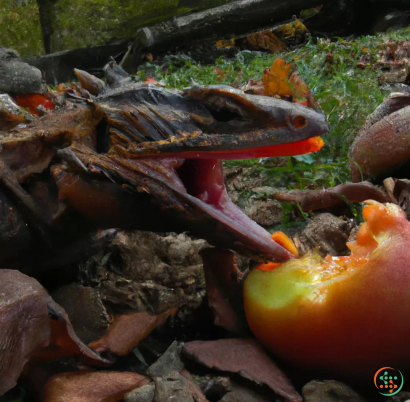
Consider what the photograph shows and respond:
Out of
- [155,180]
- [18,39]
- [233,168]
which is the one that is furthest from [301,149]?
[18,39]

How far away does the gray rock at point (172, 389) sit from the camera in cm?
96

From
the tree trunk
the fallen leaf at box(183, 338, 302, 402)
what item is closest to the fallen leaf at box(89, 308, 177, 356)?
the fallen leaf at box(183, 338, 302, 402)

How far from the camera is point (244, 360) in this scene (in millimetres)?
1124

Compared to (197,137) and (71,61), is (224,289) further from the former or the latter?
(71,61)

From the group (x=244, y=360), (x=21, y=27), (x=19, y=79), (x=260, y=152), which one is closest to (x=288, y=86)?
(x=260, y=152)

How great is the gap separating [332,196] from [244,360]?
2.74ft

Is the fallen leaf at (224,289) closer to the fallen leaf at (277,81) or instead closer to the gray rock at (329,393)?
the gray rock at (329,393)

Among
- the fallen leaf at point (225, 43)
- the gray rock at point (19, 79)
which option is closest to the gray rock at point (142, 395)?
the gray rock at point (19, 79)

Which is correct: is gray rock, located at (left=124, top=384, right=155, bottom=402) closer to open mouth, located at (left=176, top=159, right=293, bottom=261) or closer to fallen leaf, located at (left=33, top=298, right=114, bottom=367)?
fallen leaf, located at (left=33, top=298, right=114, bottom=367)

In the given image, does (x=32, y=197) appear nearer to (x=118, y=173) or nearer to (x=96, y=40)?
(x=118, y=173)

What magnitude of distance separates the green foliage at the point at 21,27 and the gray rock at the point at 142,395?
219 inches

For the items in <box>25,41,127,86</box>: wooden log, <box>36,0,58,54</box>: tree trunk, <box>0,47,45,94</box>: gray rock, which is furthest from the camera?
<box>36,0,58,54</box>: tree trunk

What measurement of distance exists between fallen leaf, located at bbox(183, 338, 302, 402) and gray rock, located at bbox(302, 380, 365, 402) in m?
0.02

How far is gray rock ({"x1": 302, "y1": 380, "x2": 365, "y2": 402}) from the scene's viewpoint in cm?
100
